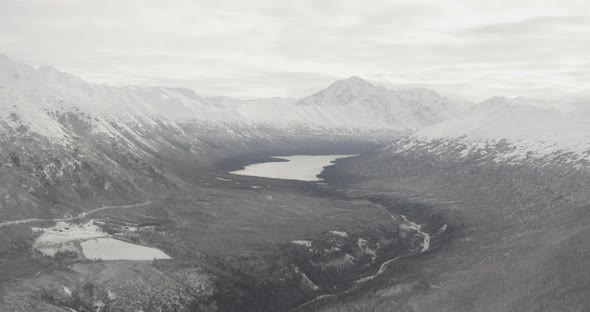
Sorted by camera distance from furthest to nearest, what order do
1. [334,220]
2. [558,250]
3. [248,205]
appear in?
1. [248,205]
2. [334,220]
3. [558,250]

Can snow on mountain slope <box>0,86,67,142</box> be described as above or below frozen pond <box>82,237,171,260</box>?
above

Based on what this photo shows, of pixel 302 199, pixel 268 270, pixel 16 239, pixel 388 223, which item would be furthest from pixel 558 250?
pixel 302 199

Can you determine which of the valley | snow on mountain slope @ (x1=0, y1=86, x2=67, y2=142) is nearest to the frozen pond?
the valley

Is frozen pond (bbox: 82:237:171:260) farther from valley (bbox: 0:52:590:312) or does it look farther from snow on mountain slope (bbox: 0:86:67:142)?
snow on mountain slope (bbox: 0:86:67:142)

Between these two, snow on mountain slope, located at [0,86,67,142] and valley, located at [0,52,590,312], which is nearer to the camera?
valley, located at [0,52,590,312]

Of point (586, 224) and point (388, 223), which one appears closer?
point (586, 224)

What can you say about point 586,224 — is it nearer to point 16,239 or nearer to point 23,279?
point 23,279

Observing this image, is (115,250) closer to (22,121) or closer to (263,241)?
(263,241)

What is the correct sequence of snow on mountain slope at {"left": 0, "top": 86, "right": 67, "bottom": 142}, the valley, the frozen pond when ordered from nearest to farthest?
the valley
the frozen pond
snow on mountain slope at {"left": 0, "top": 86, "right": 67, "bottom": 142}

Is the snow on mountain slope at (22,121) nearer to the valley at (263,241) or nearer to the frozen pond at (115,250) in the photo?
the valley at (263,241)
